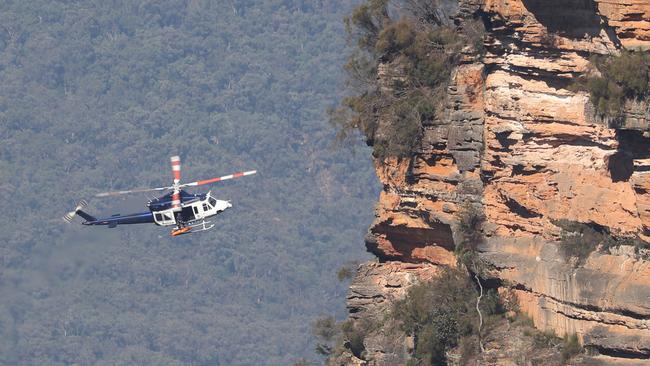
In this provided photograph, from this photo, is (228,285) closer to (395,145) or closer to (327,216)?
(327,216)

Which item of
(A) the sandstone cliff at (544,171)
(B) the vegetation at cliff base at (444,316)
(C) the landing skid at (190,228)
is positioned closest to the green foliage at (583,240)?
(A) the sandstone cliff at (544,171)

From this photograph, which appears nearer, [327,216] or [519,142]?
[519,142]

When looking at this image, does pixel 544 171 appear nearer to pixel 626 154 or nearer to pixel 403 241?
pixel 626 154

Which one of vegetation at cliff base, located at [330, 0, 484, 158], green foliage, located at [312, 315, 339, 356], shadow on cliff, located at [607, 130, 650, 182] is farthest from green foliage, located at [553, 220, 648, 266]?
green foliage, located at [312, 315, 339, 356]

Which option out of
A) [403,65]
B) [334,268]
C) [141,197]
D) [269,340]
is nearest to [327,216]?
[334,268]

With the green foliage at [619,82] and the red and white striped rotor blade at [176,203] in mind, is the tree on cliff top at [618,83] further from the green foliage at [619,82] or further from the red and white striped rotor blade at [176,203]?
the red and white striped rotor blade at [176,203]

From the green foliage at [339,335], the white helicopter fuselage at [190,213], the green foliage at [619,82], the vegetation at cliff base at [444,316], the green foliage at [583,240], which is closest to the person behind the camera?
the green foliage at [619,82]

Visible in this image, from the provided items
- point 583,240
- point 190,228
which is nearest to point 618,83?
point 583,240
